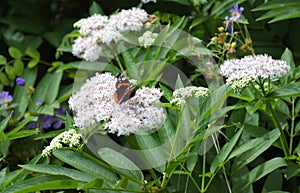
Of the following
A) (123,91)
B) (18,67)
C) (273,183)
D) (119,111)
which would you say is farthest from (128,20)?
(18,67)

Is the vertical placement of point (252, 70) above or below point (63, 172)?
above

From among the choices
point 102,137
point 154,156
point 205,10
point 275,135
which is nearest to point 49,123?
point 102,137

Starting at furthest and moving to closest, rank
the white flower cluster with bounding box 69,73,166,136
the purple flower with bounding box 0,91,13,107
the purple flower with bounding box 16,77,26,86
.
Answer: the purple flower with bounding box 16,77,26,86 < the purple flower with bounding box 0,91,13,107 < the white flower cluster with bounding box 69,73,166,136

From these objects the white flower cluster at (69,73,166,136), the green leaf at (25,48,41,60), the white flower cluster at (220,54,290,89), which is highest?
the white flower cluster at (220,54,290,89)

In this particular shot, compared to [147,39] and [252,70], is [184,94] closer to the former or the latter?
[252,70]

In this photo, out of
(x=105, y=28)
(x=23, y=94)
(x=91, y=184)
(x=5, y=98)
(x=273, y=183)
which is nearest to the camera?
(x=91, y=184)

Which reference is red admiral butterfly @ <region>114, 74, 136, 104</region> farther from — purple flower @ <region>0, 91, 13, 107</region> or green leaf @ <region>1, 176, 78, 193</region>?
purple flower @ <region>0, 91, 13, 107</region>

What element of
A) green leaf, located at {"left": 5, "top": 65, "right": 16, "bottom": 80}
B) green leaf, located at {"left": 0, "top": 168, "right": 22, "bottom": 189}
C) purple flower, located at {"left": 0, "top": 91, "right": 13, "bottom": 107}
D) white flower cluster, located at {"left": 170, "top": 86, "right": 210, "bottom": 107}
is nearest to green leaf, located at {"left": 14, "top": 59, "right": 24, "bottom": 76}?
green leaf, located at {"left": 5, "top": 65, "right": 16, "bottom": 80}
